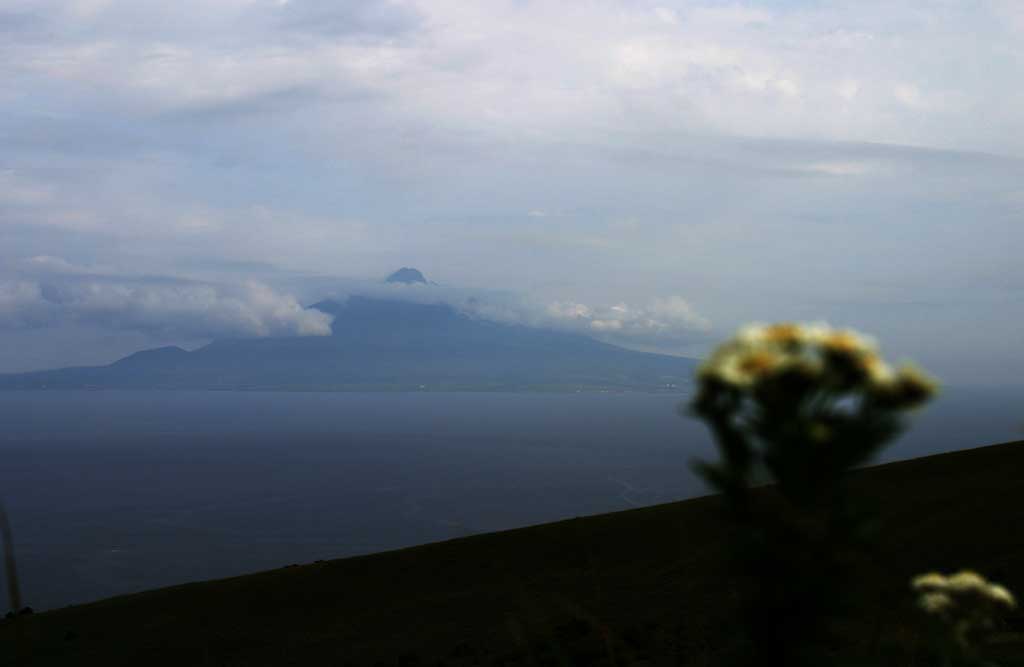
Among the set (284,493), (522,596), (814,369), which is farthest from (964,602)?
(284,493)

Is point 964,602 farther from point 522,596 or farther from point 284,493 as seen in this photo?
point 284,493

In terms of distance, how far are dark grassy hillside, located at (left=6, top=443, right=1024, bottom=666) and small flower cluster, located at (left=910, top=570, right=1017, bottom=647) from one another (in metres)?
6.98

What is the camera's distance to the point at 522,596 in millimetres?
11695

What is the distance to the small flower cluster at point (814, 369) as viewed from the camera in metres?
1.86

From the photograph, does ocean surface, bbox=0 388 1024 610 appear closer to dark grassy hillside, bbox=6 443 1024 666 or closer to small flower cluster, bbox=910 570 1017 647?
small flower cluster, bbox=910 570 1017 647

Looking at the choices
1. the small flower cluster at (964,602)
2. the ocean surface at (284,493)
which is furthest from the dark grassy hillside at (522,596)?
the ocean surface at (284,493)

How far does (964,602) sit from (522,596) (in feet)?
30.9

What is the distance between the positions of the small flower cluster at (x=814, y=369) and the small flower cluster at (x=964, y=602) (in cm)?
118

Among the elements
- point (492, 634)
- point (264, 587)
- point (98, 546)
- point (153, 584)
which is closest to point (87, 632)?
point (264, 587)

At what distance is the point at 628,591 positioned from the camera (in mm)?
17359

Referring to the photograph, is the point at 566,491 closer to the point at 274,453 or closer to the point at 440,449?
the point at 440,449

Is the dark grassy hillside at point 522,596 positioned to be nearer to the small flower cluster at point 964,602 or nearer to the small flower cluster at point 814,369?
the small flower cluster at point 964,602

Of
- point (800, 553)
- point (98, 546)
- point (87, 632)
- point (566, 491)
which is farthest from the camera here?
point (566, 491)

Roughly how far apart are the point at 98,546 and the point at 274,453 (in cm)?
Result: 8669
